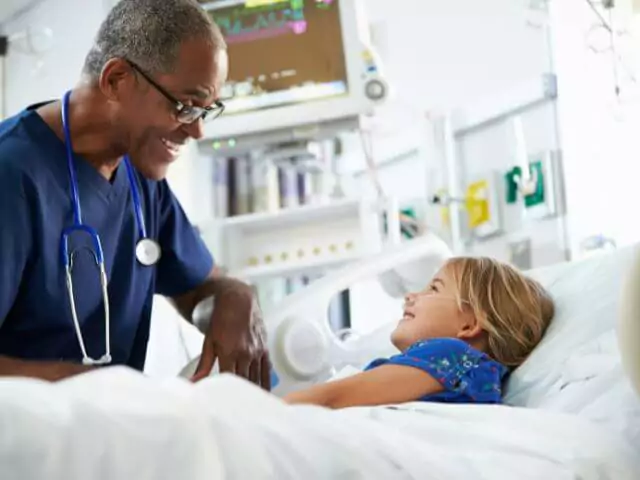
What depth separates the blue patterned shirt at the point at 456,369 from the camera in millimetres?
1397

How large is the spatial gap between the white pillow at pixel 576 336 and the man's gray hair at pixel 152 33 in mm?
763

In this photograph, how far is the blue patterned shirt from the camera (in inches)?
55.0

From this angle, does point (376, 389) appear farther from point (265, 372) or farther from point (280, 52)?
point (280, 52)

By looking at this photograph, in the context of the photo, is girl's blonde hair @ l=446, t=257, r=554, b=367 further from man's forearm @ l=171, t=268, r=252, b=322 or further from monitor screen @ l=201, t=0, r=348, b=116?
monitor screen @ l=201, t=0, r=348, b=116

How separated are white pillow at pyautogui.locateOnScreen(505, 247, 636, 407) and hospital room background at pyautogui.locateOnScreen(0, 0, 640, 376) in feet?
3.58

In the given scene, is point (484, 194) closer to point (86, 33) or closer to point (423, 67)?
point (423, 67)

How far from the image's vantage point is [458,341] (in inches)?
58.4

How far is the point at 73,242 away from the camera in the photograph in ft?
5.48

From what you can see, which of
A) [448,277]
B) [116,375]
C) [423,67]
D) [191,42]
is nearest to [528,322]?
[448,277]

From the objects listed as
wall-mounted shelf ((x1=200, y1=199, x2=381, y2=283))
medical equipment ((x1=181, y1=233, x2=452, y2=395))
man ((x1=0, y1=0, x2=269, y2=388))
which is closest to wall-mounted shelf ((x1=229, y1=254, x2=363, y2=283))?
wall-mounted shelf ((x1=200, y1=199, x2=381, y2=283))

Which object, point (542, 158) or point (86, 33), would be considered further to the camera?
point (86, 33)

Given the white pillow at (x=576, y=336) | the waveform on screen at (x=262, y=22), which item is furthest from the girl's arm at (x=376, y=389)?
the waveform on screen at (x=262, y=22)

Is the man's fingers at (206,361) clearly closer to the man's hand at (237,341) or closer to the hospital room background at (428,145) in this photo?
the man's hand at (237,341)

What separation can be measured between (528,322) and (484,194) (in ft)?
5.46
